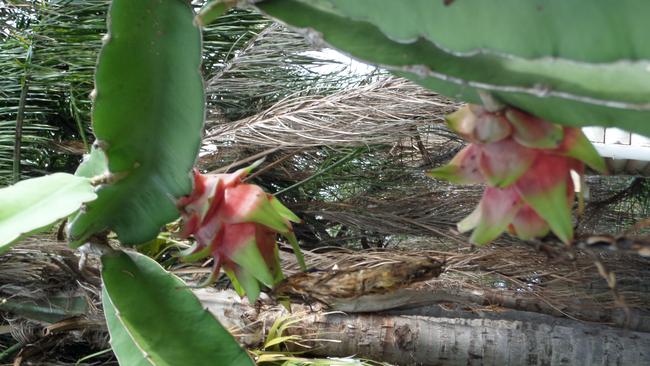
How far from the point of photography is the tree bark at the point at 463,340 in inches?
61.7

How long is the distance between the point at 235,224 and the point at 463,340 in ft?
3.09

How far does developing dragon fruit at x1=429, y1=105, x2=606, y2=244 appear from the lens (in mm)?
→ 531

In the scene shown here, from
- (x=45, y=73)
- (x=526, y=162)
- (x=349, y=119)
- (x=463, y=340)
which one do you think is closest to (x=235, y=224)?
(x=526, y=162)

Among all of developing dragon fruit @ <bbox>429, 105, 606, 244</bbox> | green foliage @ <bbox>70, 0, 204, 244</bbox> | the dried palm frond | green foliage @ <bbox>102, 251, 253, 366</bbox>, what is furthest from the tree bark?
→ developing dragon fruit @ <bbox>429, 105, 606, 244</bbox>

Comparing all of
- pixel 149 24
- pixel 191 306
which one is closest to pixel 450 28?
pixel 149 24

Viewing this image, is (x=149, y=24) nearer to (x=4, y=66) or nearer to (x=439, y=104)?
(x=439, y=104)

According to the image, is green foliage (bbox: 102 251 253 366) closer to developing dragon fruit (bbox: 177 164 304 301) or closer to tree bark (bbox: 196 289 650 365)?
developing dragon fruit (bbox: 177 164 304 301)

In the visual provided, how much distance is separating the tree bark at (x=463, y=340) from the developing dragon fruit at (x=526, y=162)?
1061mm

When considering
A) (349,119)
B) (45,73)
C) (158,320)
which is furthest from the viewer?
(45,73)

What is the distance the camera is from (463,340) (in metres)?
1.57

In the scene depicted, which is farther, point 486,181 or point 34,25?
point 34,25

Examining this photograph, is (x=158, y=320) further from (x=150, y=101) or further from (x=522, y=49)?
(x=522, y=49)

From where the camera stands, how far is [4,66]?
2.31m

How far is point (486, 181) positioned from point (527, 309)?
1369 mm
